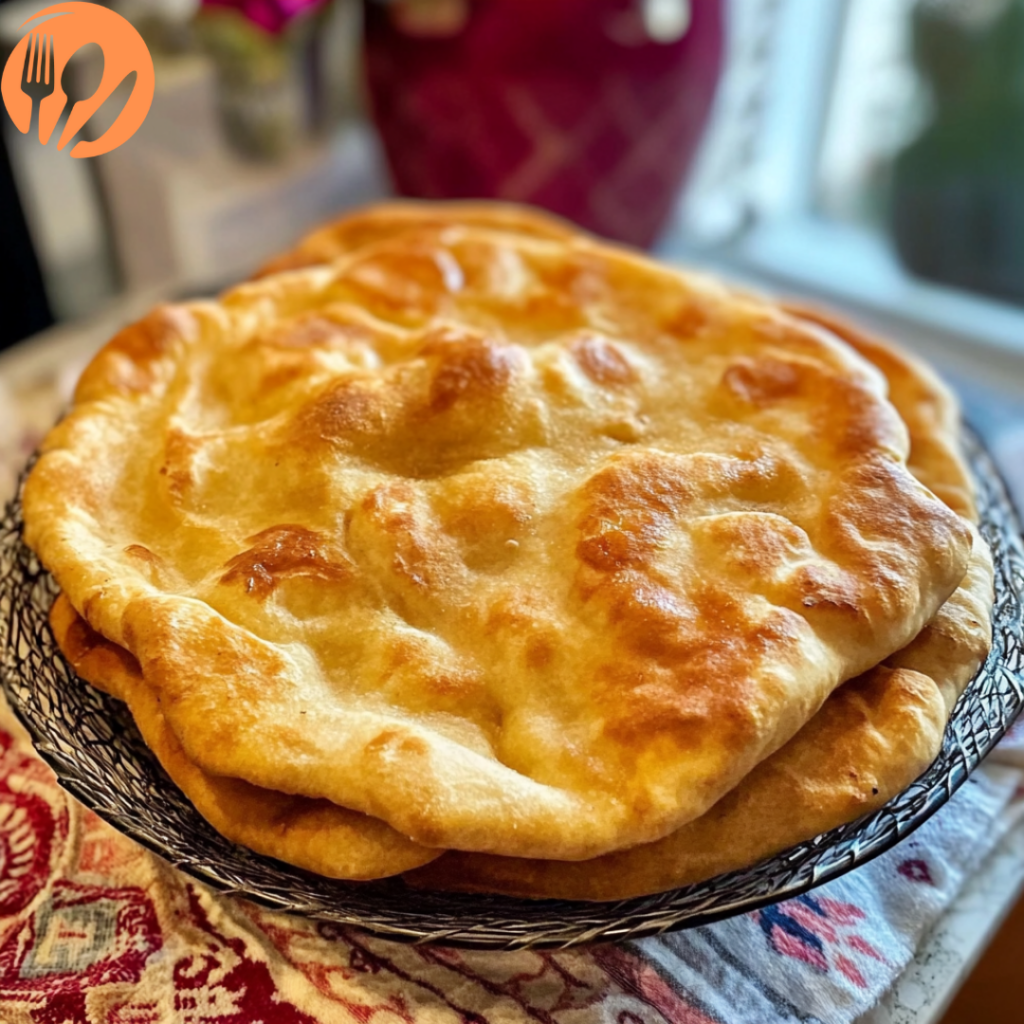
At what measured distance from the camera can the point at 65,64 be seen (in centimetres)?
90

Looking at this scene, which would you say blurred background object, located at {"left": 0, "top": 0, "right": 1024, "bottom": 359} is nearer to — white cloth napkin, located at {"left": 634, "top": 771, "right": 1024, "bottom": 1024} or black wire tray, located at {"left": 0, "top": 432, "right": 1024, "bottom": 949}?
black wire tray, located at {"left": 0, "top": 432, "right": 1024, "bottom": 949}

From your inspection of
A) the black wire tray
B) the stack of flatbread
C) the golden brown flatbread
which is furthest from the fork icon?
the black wire tray

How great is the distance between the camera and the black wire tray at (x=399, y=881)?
2.15 ft

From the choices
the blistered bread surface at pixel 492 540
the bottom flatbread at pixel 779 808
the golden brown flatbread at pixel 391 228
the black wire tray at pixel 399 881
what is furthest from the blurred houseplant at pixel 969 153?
the bottom flatbread at pixel 779 808

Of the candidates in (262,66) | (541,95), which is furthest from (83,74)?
(541,95)

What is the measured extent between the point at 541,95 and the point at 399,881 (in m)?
1.26

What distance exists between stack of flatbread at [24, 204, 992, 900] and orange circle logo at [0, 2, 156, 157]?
19 cm

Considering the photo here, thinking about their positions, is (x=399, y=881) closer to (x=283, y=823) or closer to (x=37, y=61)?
(x=283, y=823)

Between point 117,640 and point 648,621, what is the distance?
37cm

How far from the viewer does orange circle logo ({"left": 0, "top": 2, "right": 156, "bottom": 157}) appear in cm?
88

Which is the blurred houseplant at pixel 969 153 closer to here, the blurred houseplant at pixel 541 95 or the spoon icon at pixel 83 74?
the blurred houseplant at pixel 541 95

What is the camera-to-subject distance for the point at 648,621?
731mm

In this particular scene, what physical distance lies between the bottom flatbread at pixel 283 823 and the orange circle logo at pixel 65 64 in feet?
1.58

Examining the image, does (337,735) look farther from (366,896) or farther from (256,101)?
(256,101)
